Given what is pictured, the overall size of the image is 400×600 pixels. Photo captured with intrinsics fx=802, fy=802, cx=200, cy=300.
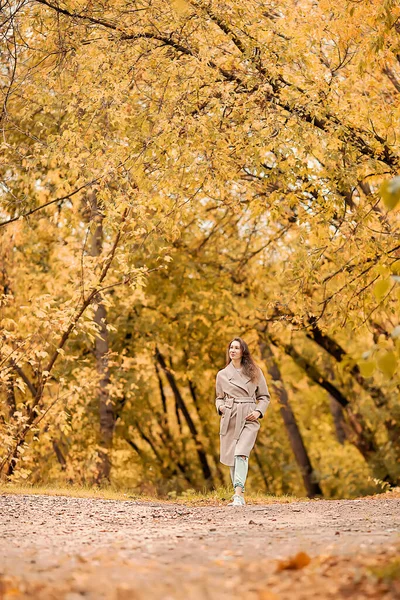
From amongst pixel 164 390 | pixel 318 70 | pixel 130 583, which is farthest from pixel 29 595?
pixel 164 390

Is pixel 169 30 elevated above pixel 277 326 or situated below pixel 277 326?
above

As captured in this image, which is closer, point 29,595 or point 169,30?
point 29,595

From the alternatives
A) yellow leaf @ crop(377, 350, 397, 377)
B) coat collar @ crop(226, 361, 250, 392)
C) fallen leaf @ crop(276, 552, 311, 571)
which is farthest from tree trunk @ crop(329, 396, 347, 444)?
yellow leaf @ crop(377, 350, 397, 377)

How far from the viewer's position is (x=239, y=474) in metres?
9.26

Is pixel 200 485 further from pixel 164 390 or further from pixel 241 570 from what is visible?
pixel 241 570

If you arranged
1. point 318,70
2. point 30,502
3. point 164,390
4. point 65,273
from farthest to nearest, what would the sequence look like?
point 164,390
point 65,273
point 318,70
point 30,502

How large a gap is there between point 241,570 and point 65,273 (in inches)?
503

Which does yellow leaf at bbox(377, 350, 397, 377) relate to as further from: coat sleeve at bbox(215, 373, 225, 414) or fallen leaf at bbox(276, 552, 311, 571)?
coat sleeve at bbox(215, 373, 225, 414)

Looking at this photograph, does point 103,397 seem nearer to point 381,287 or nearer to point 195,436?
point 195,436

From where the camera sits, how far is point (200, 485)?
23.4m

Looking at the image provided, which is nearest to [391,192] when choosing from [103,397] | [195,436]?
[103,397]

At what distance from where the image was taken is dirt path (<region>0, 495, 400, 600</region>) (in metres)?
3.67

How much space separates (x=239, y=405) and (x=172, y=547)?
458 cm

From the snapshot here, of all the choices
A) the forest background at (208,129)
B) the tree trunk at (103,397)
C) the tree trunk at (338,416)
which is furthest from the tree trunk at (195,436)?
the forest background at (208,129)
